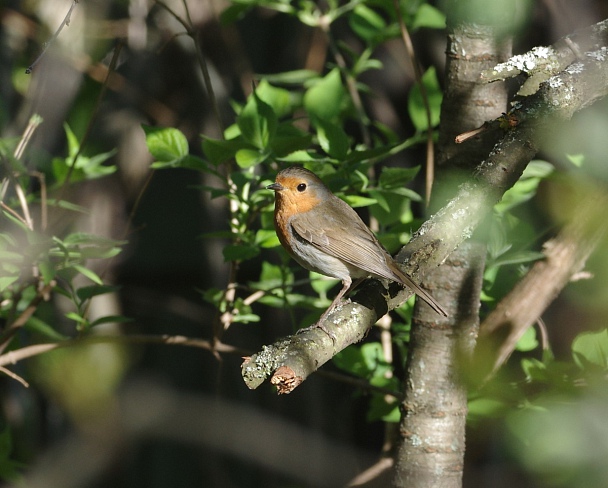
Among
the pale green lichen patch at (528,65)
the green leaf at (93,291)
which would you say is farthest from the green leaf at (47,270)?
the pale green lichen patch at (528,65)

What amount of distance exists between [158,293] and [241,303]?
2.23 m

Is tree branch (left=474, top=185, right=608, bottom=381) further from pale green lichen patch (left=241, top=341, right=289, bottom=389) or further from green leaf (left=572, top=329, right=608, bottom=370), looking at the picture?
pale green lichen patch (left=241, top=341, right=289, bottom=389)

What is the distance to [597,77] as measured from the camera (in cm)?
158

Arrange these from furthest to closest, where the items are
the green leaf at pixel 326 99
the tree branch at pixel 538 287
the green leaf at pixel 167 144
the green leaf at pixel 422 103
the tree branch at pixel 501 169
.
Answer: the green leaf at pixel 422 103
the green leaf at pixel 326 99
the tree branch at pixel 538 287
the green leaf at pixel 167 144
the tree branch at pixel 501 169

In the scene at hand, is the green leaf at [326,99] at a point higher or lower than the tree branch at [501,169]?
higher

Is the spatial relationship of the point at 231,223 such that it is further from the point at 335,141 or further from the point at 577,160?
the point at 577,160

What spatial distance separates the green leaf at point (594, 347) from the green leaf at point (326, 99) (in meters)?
0.93

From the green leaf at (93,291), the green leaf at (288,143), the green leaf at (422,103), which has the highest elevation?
the green leaf at (422,103)

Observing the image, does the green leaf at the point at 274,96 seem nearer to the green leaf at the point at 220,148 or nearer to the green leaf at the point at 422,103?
the green leaf at the point at 220,148

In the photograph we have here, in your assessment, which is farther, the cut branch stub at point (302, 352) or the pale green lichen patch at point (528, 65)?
the pale green lichen patch at point (528, 65)

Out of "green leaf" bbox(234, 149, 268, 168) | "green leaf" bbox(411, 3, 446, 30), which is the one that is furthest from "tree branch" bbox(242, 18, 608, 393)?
"green leaf" bbox(411, 3, 446, 30)

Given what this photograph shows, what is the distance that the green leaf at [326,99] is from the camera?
217cm

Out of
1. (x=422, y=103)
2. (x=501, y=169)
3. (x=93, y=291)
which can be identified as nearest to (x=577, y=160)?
(x=422, y=103)

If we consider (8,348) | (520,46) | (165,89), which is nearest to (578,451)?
(8,348)
